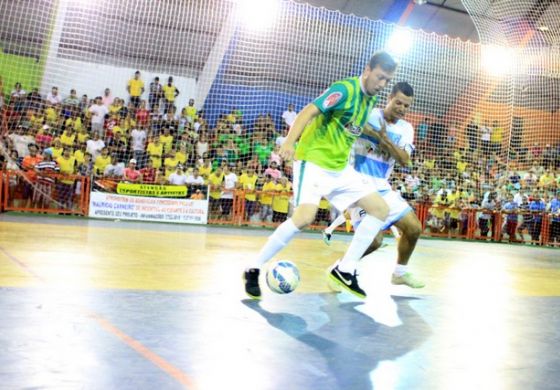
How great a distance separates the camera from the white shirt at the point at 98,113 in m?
16.4

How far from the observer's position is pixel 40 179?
48.2 feet

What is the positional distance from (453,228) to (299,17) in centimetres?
830

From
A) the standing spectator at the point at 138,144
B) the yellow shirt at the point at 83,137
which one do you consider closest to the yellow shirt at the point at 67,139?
the yellow shirt at the point at 83,137

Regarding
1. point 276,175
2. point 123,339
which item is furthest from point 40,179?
point 123,339

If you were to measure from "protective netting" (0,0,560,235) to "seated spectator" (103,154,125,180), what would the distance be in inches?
7.0

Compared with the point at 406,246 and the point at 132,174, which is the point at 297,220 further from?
the point at 132,174

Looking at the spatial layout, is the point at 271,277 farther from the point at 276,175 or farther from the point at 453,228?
the point at 453,228

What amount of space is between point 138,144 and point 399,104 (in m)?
11.9

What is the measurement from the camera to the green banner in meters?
15.1

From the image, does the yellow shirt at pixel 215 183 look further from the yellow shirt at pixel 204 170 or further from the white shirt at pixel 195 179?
the white shirt at pixel 195 179

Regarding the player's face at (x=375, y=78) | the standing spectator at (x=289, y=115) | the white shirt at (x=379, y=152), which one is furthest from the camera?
the standing spectator at (x=289, y=115)

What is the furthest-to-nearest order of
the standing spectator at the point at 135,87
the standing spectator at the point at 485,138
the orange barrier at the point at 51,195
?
1. the standing spectator at the point at 485,138
2. the standing spectator at the point at 135,87
3. the orange barrier at the point at 51,195

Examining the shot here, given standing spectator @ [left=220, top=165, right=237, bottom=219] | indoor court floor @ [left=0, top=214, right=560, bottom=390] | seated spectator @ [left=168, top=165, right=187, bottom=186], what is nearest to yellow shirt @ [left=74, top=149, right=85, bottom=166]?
seated spectator @ [left=168, top=165, right=187, bottom=186]

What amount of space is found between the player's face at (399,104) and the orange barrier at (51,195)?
1109cm
